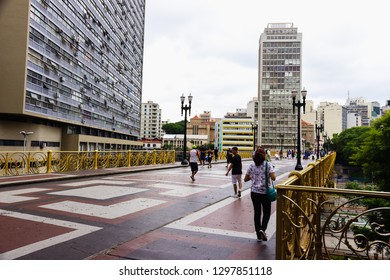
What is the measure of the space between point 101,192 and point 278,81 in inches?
5008

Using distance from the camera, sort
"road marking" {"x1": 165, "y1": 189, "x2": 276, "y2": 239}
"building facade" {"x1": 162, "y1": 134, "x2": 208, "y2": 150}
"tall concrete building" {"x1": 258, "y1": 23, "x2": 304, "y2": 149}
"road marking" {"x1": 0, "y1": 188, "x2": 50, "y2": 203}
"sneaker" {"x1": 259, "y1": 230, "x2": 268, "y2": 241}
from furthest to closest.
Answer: "building facade" {"x1": 162, "y1": 134, "x2": 208, "y2": 150} → "tall concrete building" {"x1": 258, "y1": 23, "x2": 304, "y2": 149} → "road marking" {"x1": 0, "y1": 188, "x2": 50, "y2": 203} → "road marking" {"x1": 165, "y1": 189, "x2": 276, "y2": 239} → "sneaker" {"x1": 259, "y1": 230, "x2": 268, "y2": 241}

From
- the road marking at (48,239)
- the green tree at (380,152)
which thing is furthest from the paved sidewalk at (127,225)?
the green tree at (380,152)

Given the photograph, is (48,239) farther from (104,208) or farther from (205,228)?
(205,228)

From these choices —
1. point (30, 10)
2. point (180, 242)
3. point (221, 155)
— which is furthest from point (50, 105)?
point (180, 242)

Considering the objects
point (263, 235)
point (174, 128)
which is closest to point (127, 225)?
point (263, 235)

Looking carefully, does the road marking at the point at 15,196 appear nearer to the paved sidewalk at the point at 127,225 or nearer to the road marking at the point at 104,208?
the paved sidewalk at the point at 127,225

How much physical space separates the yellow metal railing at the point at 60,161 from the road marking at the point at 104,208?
282 inches

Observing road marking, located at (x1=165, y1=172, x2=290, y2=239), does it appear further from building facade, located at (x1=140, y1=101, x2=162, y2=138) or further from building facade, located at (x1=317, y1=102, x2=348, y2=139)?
building facade, located at (x1=140, y1=101, x2=162, y2=138)

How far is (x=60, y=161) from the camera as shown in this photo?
1633 cm

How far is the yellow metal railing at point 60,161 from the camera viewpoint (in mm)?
13820

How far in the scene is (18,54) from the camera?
117 feet

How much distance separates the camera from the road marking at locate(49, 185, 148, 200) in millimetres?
9707

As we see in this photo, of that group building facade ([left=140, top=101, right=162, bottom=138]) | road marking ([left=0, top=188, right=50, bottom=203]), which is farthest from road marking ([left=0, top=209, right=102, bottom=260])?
building facade ([left=140, top=101, right=162, bottom=138])

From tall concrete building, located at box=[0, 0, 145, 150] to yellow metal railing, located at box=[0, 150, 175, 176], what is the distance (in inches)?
842
